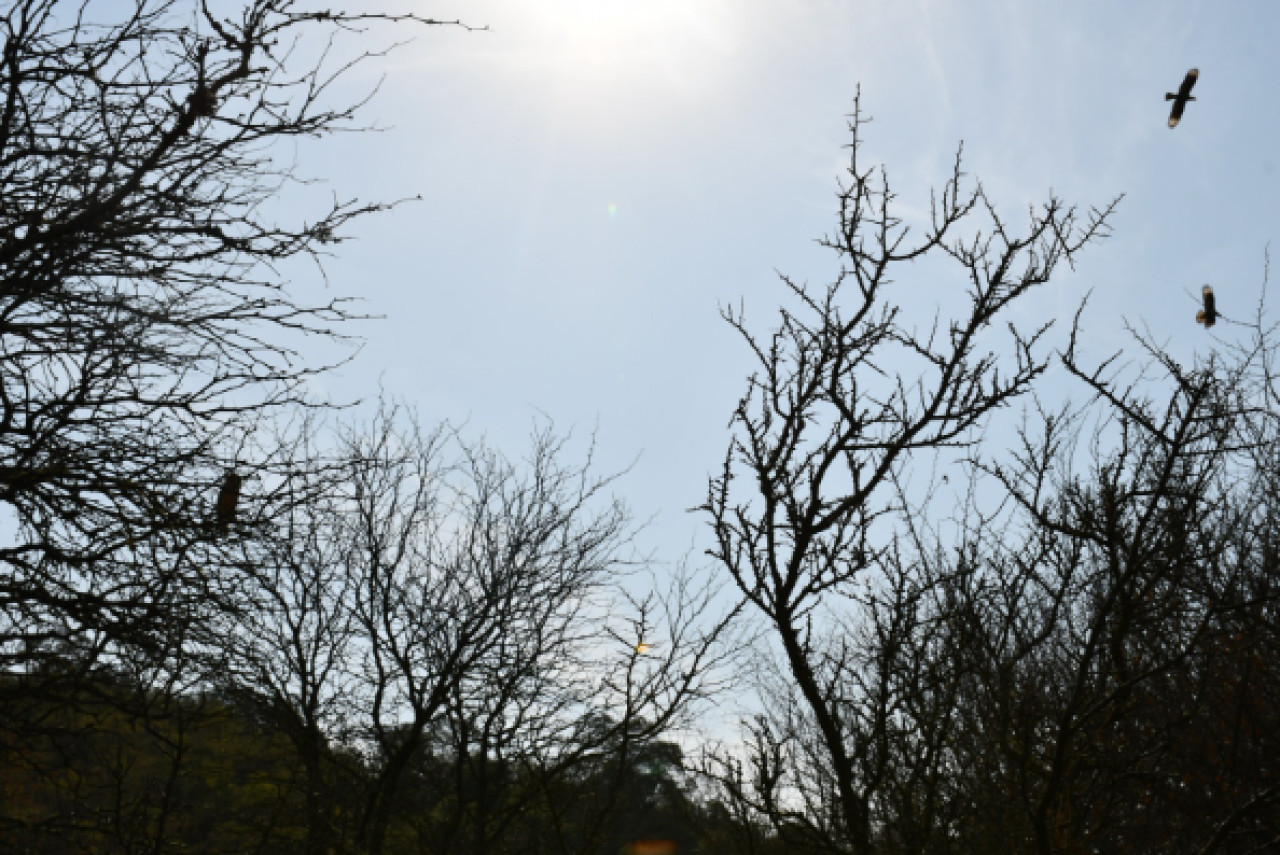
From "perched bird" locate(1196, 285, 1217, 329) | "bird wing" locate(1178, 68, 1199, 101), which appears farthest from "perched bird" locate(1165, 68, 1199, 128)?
"perched bird" locate(1196, 285, 1217, 329)

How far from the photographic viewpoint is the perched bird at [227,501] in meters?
4.20

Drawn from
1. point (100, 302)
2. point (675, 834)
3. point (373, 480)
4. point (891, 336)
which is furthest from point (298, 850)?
point (675, 834)

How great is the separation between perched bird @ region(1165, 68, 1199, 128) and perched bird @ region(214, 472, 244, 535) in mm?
5575

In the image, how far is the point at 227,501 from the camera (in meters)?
4.27

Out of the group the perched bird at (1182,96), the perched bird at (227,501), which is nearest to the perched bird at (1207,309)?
the perched bird at (1182,96)

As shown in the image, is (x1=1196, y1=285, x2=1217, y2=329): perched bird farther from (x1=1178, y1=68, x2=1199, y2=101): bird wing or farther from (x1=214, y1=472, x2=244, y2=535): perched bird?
(x1=214, y1=472, x2=244, y2=535): perched bird

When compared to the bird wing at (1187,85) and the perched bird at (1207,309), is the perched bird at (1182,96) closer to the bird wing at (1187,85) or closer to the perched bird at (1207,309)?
the bird wing at (1187,85)

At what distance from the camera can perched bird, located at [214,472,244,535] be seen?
4199mm

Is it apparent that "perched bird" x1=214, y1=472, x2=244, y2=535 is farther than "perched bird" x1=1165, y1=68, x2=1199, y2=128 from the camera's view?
No

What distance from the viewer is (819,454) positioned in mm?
4082

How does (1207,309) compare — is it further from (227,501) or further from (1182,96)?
(227,501)

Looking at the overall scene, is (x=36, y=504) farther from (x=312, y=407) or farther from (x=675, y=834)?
(x=675, y=834)

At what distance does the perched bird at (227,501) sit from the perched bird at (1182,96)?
5575 mm

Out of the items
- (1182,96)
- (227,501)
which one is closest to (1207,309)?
(1182,96)
